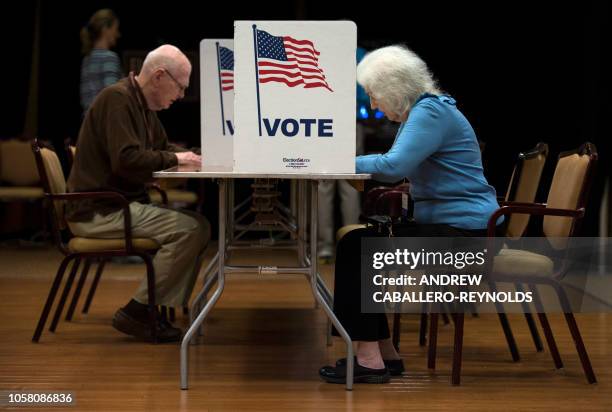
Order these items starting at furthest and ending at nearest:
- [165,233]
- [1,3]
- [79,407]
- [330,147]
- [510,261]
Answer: [1,3] < [165,233] < [510,261] < [330,147] < [79,407]

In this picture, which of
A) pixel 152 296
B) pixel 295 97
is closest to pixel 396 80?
pixel 295 97

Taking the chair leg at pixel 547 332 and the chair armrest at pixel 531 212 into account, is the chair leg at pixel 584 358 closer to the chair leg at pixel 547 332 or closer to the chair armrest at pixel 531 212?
the chair leg at pixel 547 332

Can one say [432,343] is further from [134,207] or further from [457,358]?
[134,207]

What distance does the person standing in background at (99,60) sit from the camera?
5.89 meters

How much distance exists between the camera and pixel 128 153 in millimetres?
3727

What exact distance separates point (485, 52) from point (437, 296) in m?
4.41

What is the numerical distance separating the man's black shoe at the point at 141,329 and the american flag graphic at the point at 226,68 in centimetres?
103

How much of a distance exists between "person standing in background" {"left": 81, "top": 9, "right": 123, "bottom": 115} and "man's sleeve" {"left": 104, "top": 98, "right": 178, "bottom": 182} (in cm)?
217

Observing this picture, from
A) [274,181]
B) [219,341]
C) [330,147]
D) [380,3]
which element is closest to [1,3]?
[380,3]

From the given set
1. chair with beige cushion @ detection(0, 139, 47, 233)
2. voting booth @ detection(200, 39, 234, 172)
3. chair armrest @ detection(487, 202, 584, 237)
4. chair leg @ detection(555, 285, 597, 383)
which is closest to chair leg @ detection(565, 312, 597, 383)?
chair leg @ detection(555, 285, 597, 383)

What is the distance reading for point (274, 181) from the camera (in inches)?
→ 172

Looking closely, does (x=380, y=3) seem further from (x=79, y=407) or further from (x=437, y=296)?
(x=79, y=407)

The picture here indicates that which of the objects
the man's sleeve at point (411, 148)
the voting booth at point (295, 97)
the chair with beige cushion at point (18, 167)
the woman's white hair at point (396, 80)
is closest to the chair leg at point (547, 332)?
the man's sleeve at point (411, 148)

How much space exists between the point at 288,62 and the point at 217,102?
0.98m
